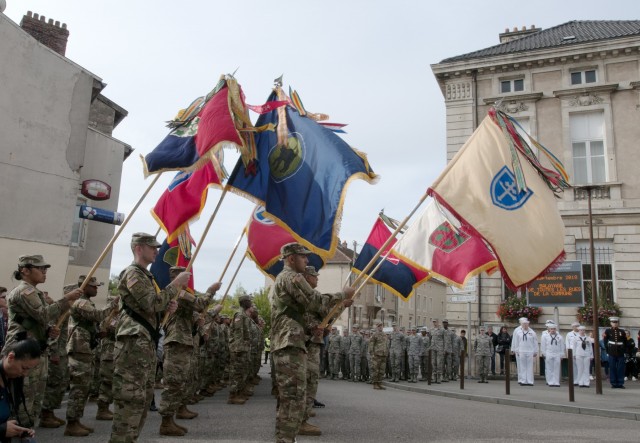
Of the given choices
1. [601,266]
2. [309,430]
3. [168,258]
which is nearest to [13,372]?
[309,430]

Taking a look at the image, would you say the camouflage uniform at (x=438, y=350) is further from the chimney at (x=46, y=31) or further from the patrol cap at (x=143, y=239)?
the chimney at (x=46, y=31)

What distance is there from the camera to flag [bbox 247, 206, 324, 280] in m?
10.7

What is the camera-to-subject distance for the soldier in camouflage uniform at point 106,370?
8.20 metres

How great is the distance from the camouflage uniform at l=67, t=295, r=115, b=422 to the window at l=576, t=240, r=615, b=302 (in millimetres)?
18381

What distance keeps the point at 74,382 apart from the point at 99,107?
1661 cm

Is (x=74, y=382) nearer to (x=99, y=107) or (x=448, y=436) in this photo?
(x=448, y=436)

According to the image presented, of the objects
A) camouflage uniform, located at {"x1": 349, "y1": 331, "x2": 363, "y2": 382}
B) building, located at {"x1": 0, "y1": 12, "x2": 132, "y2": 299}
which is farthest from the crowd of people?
camouflage uniform, located at {"x1": 349, "y1": 331, "x2": 363, "y2": 382}

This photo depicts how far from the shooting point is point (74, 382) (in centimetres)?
723

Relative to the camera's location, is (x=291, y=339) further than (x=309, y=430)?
No

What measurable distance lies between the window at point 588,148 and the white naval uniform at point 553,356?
8.05 metres

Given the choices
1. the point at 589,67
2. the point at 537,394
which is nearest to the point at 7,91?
the point at 537,394

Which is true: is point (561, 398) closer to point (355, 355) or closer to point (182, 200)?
point (355, 355)

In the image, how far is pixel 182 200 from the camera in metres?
9.08

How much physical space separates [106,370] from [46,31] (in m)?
15.4
